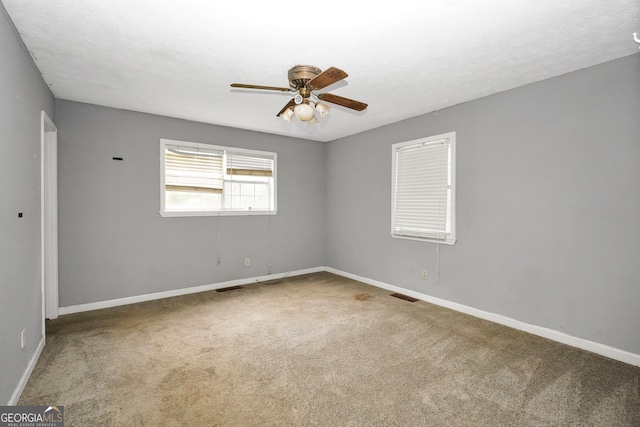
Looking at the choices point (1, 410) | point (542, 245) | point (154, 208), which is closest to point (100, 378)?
point (1, 410)

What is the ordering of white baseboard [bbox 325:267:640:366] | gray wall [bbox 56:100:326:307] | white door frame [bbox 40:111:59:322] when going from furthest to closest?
gray wall [bbox 56:100:326:307], white door frame [bbox 40:111:59:322], white baseboard [bbox 325:267:640:366]

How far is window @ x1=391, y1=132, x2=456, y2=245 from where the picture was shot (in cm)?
395

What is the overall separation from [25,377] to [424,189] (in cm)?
443

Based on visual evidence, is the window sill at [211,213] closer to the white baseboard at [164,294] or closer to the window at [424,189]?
the white baseboard at [164,294]

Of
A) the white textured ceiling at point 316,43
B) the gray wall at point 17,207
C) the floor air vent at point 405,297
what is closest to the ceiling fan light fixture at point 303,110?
the white textured ceiling at point 316,43

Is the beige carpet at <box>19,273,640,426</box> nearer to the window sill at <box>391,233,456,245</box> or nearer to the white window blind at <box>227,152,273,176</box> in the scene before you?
the window sill at <box>391,233,456,245</box>

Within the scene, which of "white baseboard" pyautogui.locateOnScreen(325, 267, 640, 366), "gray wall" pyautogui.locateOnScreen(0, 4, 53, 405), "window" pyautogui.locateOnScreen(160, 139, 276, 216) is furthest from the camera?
"window" pyautogui.locateOnScreen(160, 139, 276, 216)

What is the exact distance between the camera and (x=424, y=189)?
422 cm

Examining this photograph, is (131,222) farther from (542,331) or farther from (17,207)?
(542,331)

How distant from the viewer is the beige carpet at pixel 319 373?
6.38ft

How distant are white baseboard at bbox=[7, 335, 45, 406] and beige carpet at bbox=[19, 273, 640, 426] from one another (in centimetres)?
4

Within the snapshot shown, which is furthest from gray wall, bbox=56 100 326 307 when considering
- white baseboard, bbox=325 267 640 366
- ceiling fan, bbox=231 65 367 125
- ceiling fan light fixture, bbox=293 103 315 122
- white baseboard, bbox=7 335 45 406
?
ceiling fan light fixture, bbox=293 103 315 122

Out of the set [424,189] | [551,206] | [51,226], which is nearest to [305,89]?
[424,189]

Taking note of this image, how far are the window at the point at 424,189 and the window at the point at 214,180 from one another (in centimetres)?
219
